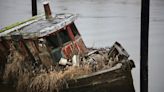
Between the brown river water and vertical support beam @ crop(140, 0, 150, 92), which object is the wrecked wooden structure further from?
the brown river water

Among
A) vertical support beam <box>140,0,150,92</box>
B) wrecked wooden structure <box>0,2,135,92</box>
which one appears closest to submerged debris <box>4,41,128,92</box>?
wrecked wooden structure <box>0,2,135,92</box>

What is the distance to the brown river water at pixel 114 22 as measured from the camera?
5.20 m

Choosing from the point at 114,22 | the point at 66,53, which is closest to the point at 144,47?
the point at 66,53

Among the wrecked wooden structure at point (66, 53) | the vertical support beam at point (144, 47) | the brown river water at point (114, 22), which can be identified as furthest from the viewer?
the brown river water at point (114, 22)

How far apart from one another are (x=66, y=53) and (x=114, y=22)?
12.8ft

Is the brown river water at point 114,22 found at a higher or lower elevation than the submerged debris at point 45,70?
lower

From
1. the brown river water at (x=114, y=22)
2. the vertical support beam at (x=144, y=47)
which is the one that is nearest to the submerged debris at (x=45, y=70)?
the vertical support beam at (x=144, y=47)

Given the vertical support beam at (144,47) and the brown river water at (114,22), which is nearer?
the vertical support beam at (144,47)

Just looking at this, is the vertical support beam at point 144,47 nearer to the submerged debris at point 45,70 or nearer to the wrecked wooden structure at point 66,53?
the wrecked wooden structure at point 66,53

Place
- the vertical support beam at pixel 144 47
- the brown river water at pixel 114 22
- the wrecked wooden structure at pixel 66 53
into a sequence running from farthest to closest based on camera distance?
1. the brown river water at pixel 114 22
2. the vertical support beam at pixel 144 47
3. the wrecked wooden structure at pixel 66 53

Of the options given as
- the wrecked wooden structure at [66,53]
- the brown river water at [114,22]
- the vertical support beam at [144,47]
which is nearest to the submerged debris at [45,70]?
the wrecked wooden structure at [66,53]

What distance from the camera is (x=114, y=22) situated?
24.2 feet

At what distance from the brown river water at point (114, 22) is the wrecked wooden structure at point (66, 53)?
1053 millimetres

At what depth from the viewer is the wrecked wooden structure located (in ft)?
10.7
